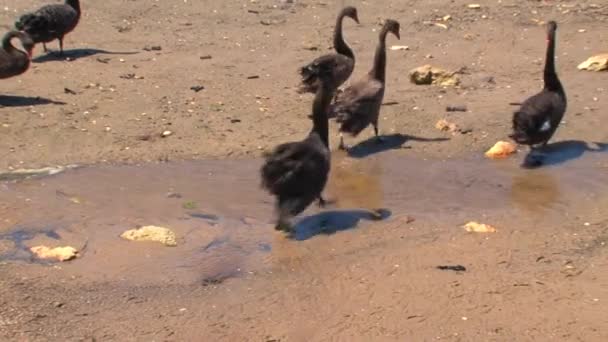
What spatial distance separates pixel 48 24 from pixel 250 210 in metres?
6.88

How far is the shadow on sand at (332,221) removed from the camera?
806 cm

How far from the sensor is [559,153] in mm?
10117

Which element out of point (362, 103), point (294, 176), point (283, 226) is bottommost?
point (283, 226)

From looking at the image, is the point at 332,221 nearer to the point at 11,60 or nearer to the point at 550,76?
the point at 550,76

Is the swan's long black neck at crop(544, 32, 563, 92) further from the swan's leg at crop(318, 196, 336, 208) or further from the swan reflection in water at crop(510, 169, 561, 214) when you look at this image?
the swan's leg at crop(318, 196, 336, 208)

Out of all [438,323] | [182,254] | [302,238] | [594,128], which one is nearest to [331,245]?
[302,238]

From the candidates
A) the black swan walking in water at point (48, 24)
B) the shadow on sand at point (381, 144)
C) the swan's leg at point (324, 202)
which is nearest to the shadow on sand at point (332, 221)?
the swan's leg at point (324, 202)

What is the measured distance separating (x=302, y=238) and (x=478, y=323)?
2119 millimetres

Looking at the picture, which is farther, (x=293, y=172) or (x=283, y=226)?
(x=293, y=172)

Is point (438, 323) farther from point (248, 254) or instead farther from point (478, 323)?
point (248, 254)

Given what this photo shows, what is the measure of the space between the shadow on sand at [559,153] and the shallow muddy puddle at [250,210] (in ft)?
0.36

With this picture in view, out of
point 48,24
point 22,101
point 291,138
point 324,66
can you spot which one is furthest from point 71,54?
point 291,138

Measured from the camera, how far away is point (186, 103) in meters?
11.9

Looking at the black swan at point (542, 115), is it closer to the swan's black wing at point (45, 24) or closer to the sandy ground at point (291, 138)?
the sandy ground at point (291, 138)
